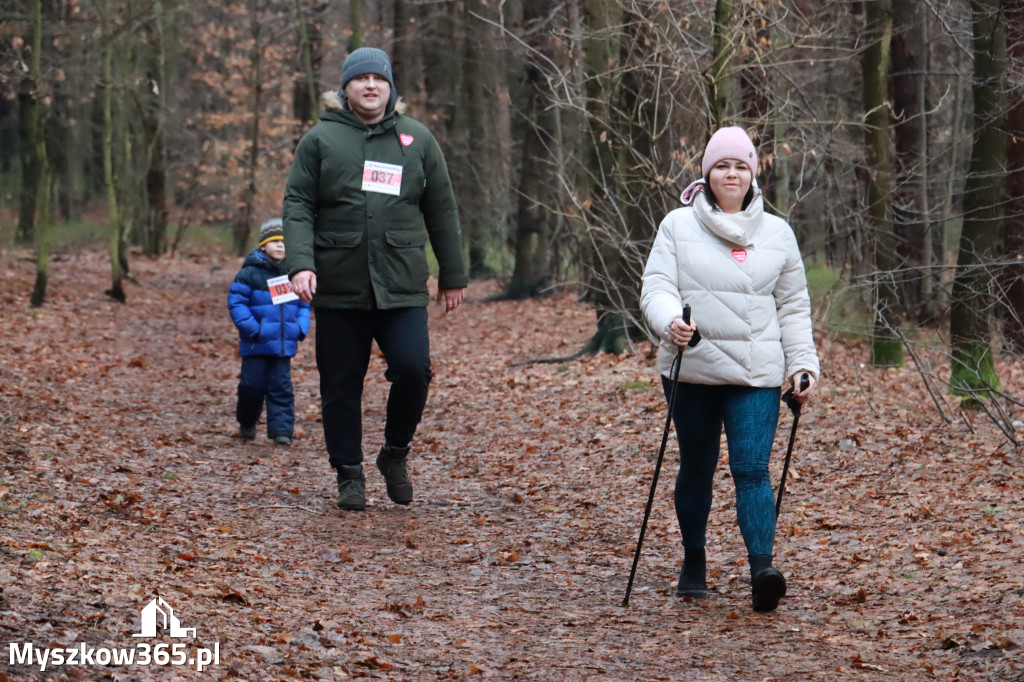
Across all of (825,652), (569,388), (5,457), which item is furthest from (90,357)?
(825,652)

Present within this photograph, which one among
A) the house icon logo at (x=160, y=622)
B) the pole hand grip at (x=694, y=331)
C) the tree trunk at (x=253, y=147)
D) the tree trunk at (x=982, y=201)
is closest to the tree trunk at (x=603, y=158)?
the tree trunk at (x=982, y=201)

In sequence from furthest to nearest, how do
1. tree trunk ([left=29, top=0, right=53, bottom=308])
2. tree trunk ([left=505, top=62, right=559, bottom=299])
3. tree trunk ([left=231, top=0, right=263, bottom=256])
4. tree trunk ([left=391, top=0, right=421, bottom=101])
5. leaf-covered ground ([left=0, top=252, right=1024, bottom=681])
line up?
tree trunk ([left=231, top=0, right=263, bottom=256]), tree trunk ([left=391, top=0, right=421, bottom=101]), tree trunk ([left=505, top=62, right=559, bottom=299]), tree trunk ([left=29, top=0, right=53, bottom=308]), leaf-covered ground ([left=0, top=252, right=1024, bottom=681])

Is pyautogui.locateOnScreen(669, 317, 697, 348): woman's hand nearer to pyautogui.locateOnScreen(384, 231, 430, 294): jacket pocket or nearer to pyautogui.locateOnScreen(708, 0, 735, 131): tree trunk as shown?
pyautogui.locateOnScreen(384, 231, 430, 294): jacket pocket

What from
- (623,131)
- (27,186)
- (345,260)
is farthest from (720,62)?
(27,186)

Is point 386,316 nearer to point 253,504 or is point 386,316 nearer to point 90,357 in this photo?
point 253,504

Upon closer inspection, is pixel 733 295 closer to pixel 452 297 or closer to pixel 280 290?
pixel 452 297

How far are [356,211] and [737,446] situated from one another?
2.64 metres

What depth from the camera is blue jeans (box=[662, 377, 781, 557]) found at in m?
5.08

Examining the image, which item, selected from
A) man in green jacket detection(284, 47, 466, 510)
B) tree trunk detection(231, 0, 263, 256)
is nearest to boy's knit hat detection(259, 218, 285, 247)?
man in green jacket detection(284, 47, 466, 510)

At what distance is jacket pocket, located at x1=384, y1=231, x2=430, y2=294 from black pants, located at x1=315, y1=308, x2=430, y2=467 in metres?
0.15

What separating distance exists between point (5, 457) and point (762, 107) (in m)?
9.02

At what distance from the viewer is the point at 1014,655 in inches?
169

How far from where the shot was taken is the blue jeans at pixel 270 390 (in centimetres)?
947

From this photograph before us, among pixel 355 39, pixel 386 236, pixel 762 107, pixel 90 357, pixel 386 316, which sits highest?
pixel 355 39
